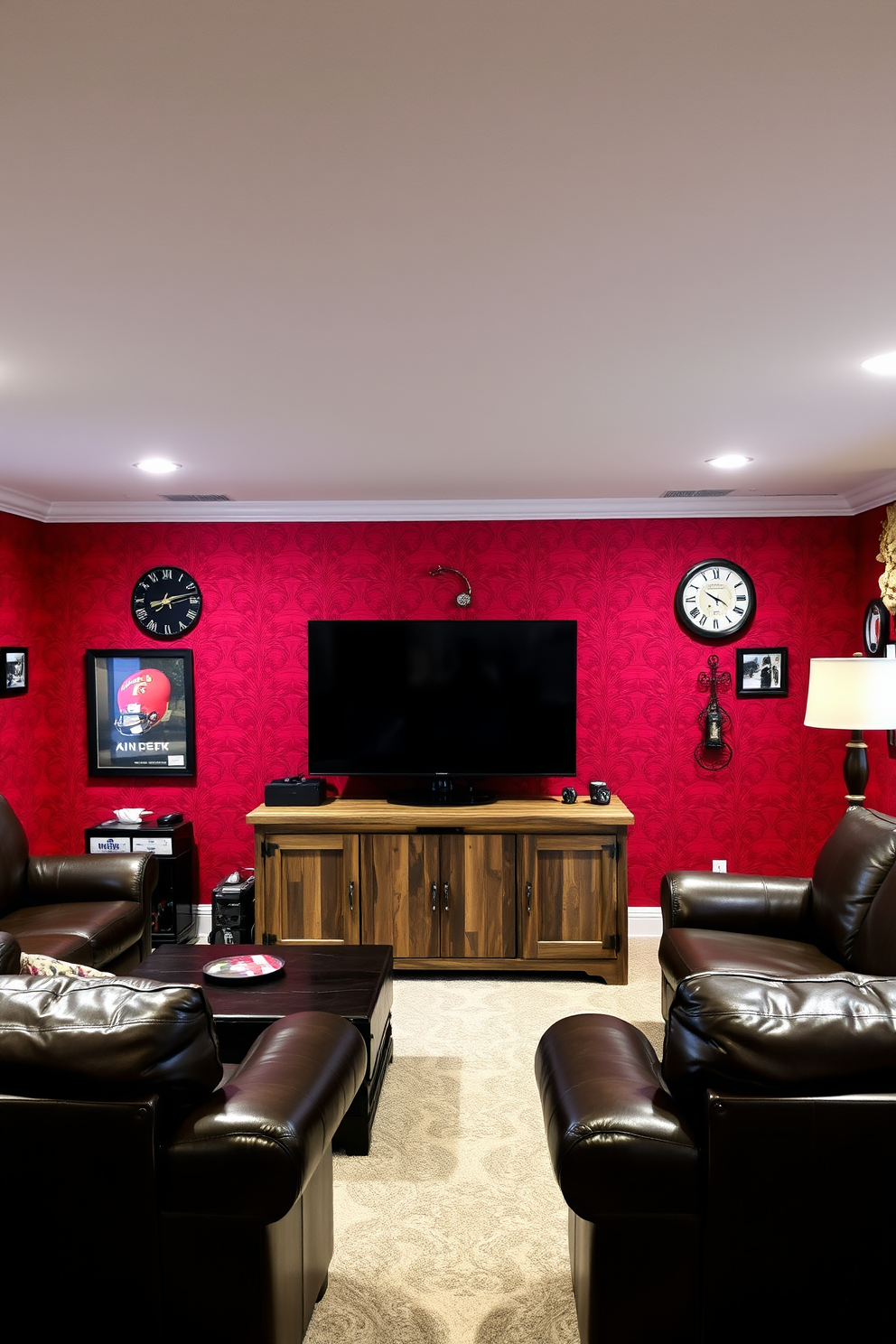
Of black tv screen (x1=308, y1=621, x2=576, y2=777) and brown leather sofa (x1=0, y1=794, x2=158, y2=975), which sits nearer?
brown leather sofa (x1=0, y1=794, x2=158, y2=975)

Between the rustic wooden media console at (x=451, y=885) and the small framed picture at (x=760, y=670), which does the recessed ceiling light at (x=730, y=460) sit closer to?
the small framed picture at (x=760, y=670)

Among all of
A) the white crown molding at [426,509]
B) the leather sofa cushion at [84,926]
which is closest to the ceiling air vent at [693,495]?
the white crown molding at [426,509]

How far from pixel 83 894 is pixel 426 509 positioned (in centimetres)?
274

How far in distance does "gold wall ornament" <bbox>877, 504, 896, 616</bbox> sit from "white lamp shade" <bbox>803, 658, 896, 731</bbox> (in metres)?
0.75

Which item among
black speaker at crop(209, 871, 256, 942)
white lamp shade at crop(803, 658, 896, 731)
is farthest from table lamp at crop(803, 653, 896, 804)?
black speaker at crop(209, 871, 256, 942)

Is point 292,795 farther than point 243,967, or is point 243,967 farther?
point 292,795

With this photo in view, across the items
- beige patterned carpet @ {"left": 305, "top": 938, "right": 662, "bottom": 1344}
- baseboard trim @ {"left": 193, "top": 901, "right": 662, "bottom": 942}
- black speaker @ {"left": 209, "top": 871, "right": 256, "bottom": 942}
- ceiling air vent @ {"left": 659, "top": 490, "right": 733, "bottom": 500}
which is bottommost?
beige patterned carpet @ {"left": 305, "top": 938, "right": 662, "bottom": 1344}

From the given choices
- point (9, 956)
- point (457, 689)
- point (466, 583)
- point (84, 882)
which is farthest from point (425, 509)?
point (9, 956)

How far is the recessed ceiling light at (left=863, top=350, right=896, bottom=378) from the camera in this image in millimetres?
2578

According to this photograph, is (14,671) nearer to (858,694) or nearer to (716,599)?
(716,599)

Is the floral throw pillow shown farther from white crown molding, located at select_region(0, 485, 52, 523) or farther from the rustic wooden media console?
white crown molding, located at select_region(0, 485, 52, 523)

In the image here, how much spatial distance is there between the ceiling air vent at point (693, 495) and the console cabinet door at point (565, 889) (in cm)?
191

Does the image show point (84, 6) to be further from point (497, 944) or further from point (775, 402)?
point (497, 944)

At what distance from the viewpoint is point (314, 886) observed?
4.69 meters
